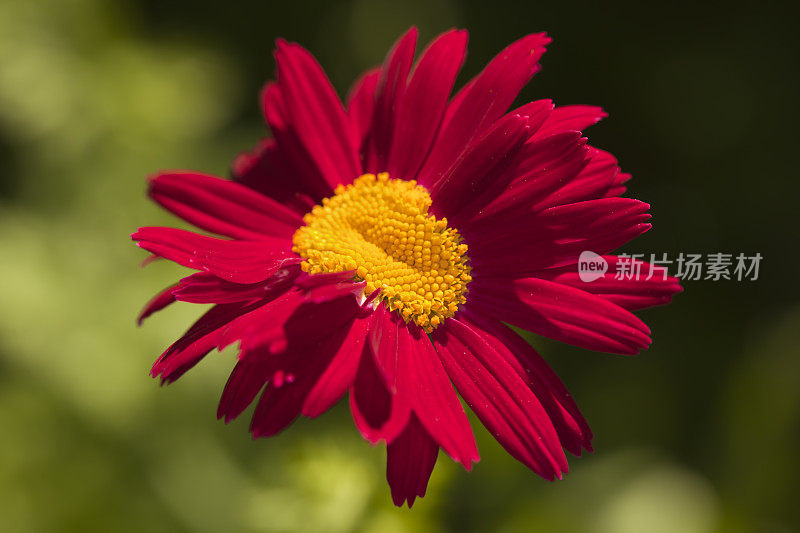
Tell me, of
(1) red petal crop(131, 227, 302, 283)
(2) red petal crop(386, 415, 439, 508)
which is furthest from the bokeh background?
(1) red petal crop(131, 227, 302, 283)

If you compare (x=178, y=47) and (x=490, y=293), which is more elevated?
(x=178, y=47)

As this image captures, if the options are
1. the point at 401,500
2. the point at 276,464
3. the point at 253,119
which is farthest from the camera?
the point at 253,119

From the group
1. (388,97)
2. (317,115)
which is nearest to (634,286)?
(388,97)

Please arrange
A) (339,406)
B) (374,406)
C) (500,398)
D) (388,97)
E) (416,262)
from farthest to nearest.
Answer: (339,406) → (388,97) → (416,262) → (500,398) → (374,406)

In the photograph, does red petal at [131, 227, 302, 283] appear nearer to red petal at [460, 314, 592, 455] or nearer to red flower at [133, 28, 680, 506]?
red flower at [133, 28, 680, 506]

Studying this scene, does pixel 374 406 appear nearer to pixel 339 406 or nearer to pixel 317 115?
pixel 317 115

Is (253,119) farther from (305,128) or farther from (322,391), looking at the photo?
(322,391)

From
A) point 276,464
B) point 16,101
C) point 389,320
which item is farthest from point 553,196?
point 16,101
